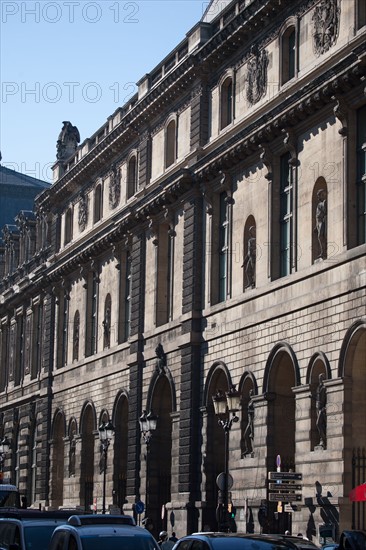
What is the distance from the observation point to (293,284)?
46062 millimetres

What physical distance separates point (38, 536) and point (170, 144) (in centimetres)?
3579

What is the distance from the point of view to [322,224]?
145 ft

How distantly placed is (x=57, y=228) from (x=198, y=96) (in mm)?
24698

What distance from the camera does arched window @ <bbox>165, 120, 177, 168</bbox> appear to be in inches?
2384

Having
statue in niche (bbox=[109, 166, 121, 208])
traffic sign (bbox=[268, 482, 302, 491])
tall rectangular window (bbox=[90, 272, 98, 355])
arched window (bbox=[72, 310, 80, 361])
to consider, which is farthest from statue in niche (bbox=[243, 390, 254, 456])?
arched window (bbox=[72, 310, 80, 361])

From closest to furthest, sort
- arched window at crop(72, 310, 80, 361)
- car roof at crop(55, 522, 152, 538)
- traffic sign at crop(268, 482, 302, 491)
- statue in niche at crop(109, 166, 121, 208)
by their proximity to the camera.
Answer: car roof at crop(55, 522, 152, 538) < traffic sign at crop(268, 482, 302, 491) < statue in niche at crop(109, 166, 121, 208) < arched window at crop(72, 310, 80, 361)

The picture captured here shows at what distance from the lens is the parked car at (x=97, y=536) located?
2406 centimetres

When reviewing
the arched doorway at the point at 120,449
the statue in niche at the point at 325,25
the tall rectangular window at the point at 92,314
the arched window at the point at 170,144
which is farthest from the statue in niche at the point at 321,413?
the tall rectangular window at the point at 92,314

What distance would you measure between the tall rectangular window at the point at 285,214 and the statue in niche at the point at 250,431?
486 centimetres

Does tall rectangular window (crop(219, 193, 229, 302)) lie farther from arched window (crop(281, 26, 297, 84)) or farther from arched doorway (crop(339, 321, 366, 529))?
arched doorway (crop(339, 321, 366, 529))

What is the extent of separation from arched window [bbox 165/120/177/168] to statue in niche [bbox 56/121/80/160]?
68.0 feet

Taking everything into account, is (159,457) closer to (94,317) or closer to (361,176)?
(94,317)

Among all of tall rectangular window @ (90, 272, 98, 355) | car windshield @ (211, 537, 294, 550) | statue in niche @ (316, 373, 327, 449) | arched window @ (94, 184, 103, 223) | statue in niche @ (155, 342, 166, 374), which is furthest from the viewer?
arched window @ (94, 184, 103, 223)

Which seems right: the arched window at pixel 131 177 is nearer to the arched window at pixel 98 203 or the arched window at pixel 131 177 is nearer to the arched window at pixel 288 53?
the arched window at pixel 98 203
